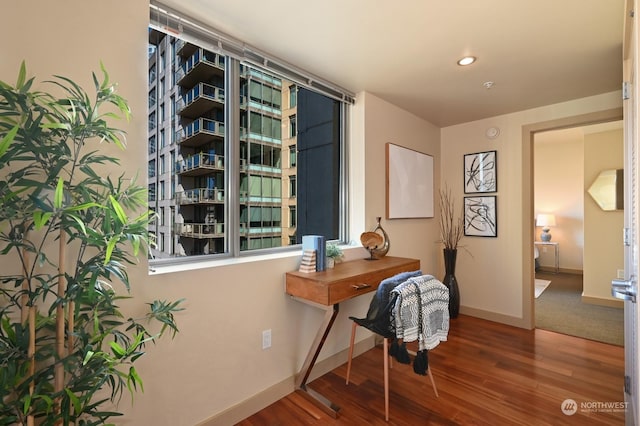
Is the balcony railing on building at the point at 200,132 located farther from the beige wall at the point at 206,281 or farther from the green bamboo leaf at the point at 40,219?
the green bamboo leaf at the point at 40,219

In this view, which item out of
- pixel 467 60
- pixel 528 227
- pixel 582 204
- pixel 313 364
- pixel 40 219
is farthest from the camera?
A: pixel 582 204

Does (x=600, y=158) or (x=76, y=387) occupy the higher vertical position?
(x=600, y=158)

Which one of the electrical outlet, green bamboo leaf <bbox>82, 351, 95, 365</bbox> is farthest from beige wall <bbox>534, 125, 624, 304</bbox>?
green bamboo leaf <bbox>82, 351, 95, 365</bbox>

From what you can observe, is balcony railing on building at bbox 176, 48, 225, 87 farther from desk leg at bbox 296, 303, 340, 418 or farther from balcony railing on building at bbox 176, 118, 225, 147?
→ desk leg at bbox 296, 303, 340, 418

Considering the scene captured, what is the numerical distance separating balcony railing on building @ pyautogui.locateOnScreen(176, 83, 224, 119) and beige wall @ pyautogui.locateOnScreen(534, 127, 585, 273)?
235 inches

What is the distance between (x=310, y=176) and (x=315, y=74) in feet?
2.81

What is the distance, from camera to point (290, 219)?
258cm

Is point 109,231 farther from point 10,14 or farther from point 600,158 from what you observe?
point 600,158

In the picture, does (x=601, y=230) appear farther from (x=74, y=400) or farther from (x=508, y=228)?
(x=74, y=400)

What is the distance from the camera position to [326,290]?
1.89 meters

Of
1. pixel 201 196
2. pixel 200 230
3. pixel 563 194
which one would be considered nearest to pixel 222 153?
pixel 201 196

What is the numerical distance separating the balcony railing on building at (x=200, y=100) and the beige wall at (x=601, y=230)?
4706mm

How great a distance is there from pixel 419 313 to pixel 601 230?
3.69 metres

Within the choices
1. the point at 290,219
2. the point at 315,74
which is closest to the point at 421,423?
the point at 290,219
